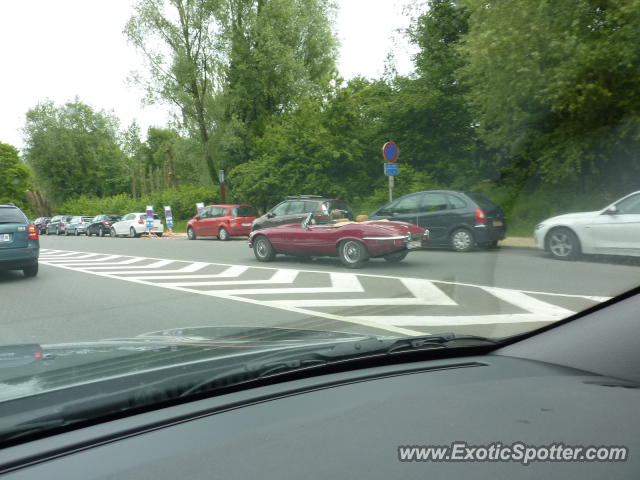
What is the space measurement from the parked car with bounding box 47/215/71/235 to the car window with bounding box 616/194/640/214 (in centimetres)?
4625

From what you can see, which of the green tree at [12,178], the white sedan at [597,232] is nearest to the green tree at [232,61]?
the white sedan at [597,232]

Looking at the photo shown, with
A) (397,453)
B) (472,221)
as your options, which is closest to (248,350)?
(397,453)

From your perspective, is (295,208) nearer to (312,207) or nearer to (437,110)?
(312,207)

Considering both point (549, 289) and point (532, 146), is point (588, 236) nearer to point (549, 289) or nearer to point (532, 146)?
point (549, 289)

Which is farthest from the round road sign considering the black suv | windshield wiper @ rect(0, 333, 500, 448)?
the black suv

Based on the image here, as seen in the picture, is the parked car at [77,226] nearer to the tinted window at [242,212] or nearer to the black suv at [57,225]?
the black suv at [57,225]

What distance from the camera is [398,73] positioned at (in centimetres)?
2431

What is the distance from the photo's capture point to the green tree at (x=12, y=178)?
252ft

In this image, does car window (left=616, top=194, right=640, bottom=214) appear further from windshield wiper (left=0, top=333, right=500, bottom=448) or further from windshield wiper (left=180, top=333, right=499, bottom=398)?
windshield wiper (left=0, top=333, right=500, bottom=448)

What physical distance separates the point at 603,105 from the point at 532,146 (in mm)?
2980

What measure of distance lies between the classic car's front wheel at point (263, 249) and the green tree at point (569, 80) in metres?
8.38

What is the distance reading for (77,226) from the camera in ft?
144

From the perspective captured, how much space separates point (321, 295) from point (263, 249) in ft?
17.4

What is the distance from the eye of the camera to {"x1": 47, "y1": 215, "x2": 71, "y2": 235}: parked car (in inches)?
1845
